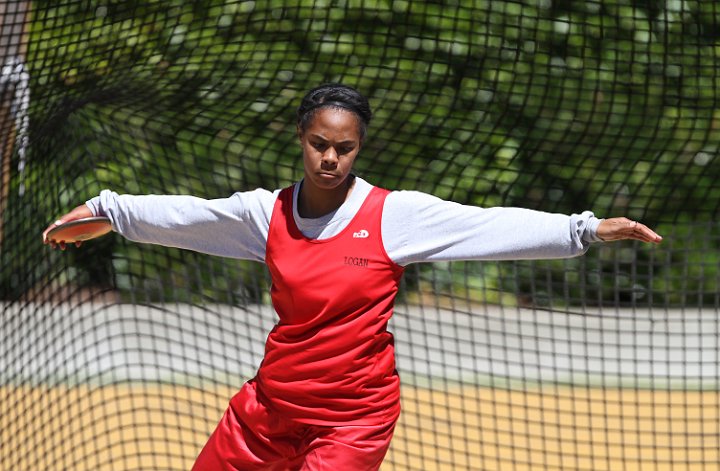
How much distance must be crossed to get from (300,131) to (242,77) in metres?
2.66

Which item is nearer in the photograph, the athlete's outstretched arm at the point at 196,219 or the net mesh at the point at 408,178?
the athlete's outstretched arm at the point at 196,219

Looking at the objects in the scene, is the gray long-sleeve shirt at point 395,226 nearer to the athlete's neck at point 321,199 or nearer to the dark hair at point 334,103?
the athlete's neck at point 321,199

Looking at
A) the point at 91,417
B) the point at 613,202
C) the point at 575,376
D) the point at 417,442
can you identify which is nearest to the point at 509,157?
the point at 613,202

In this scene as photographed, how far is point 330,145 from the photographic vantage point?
2.58 meters

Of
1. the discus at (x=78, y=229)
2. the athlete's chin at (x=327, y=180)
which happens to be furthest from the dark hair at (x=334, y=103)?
the discus at (x=78, y=229)

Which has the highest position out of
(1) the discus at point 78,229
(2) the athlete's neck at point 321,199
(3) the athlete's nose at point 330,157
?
(3) the athlete's nose at point 330,157

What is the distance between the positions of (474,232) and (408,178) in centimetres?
404

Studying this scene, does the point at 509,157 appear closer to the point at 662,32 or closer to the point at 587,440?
the point at 662,32

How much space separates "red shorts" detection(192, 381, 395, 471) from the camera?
266cm

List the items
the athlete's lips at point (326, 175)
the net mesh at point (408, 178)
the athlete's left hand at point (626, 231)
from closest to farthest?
the athlete's left hand at point (626, 231)
the athlete's lips at point (326, 175)
the net mesh at point (408, 178)

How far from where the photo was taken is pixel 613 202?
265 inches

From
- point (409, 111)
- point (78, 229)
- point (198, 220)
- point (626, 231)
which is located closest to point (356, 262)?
point (198, 220)

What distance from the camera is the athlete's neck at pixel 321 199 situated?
2.69 m

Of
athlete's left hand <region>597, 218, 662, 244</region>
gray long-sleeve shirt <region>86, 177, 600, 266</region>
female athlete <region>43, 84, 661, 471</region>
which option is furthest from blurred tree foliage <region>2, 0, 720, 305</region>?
athlete's left hand <region>597, 218, 662, 244</region>
